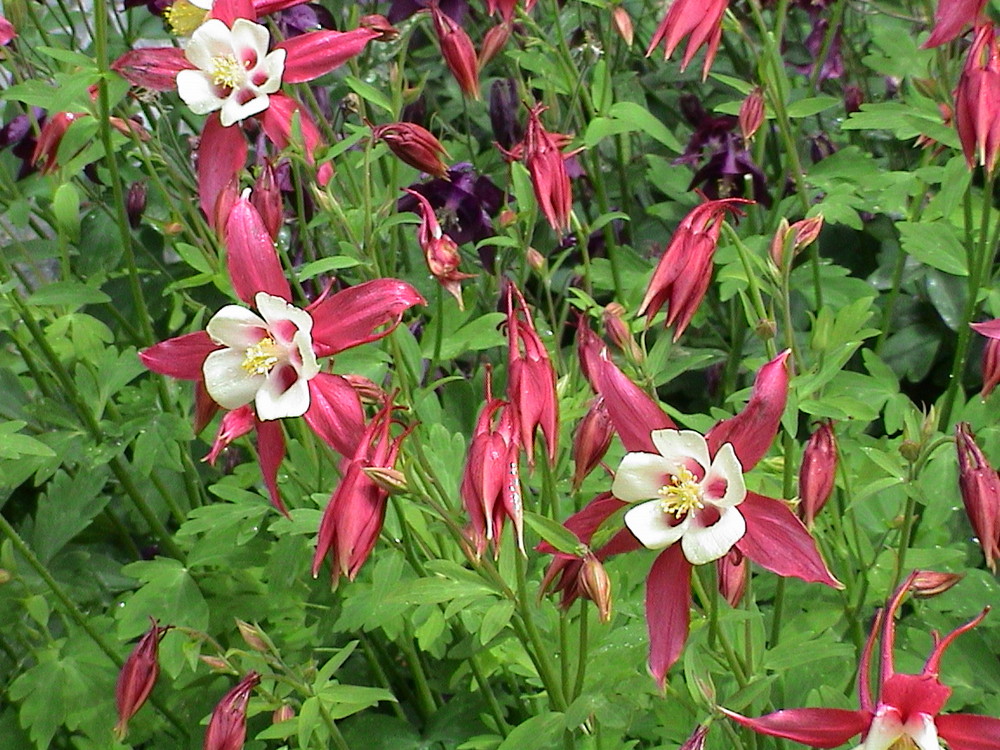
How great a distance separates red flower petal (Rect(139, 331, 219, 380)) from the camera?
2.89 ft

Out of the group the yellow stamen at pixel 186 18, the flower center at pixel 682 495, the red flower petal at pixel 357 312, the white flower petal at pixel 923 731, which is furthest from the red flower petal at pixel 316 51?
the white flower petal at pixel 923 731

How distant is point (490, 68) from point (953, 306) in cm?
102

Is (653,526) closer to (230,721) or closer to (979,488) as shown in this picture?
(979,488)

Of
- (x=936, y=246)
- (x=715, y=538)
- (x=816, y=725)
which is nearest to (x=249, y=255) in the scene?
(x=715, y=538)

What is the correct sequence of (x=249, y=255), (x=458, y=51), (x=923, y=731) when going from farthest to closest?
→ 1. (x=458, y=51)
2. (x=249, y=255)
3. (x=923, y=731)

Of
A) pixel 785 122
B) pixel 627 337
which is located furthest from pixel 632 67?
pixel 627 337

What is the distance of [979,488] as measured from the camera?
861 millimetres

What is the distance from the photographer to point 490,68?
2.35 m

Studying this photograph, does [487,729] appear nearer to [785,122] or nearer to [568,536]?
[568,536]

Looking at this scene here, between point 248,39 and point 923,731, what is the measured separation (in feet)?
2.48

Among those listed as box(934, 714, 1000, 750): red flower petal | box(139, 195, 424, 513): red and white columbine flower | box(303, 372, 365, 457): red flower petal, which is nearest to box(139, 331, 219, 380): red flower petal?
box(139, 195, 424, 513): red and white columbine flower

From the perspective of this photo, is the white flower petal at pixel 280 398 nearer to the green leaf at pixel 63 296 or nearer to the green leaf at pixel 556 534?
the green leaf at pixel 556 534

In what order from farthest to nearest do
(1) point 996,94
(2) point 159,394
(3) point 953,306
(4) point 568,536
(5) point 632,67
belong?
1. (5) point 632,67
2. (3) point 953,306
3. (2) point 159,394
4. (1) point 996,94
5. (4) point 568,536

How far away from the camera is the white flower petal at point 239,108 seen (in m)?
0.99
